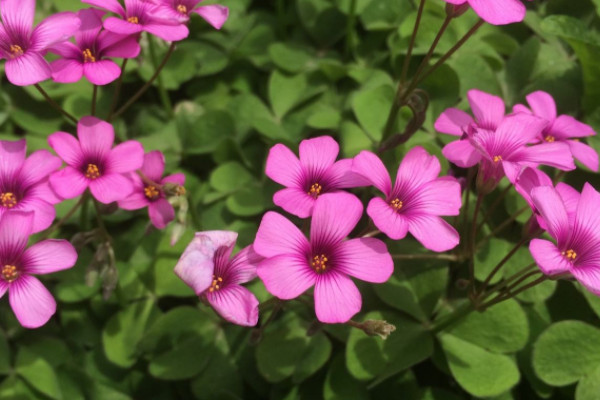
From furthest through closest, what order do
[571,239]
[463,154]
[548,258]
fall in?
[463,154], [571,239], [548,258]

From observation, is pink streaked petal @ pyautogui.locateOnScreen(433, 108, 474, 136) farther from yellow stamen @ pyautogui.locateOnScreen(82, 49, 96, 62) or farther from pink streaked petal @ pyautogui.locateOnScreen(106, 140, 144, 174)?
yellow stamen @ pyautogui.locateOnScreen(82, 49, 96, 62)

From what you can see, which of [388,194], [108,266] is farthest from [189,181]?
[388,194]

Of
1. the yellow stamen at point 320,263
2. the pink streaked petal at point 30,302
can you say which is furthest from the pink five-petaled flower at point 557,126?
the pink streaked petal at point 30,302

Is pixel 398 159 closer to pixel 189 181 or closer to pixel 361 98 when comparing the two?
pixel 361 98

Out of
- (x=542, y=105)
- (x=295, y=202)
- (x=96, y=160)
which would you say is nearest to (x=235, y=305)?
(x=295, y=202)

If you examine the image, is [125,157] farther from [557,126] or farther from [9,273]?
[557,126]

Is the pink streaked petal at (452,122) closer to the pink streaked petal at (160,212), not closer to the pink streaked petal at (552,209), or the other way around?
the pink streaked petal at (552,209)
